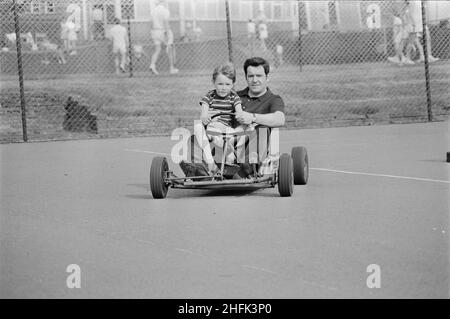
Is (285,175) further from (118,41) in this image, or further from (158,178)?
(118,41)

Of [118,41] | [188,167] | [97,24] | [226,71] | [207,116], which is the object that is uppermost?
[97,24]

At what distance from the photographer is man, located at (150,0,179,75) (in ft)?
80.3

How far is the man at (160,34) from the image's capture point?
80.3 ft

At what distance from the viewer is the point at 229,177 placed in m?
9.32

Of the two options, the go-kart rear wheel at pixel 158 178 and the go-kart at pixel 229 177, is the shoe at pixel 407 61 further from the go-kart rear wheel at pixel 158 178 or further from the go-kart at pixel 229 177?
the go-kart rear wheel at pixel 158 178

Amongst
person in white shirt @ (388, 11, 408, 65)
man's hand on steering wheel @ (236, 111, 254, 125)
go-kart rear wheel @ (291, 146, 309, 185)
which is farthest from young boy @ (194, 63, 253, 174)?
person in white shirt @ (388, 11, 408, 65)

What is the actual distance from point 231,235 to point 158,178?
209 cm

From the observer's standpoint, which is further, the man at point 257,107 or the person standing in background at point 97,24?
the person standing in background at point 97,24

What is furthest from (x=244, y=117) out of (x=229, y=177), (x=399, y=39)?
(x=399, y=39)

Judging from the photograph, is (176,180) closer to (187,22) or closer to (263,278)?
(263,278)

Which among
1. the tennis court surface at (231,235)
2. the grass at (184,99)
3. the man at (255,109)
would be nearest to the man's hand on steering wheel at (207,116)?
the man at (255,109)

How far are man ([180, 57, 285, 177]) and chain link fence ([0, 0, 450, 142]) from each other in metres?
8.75
